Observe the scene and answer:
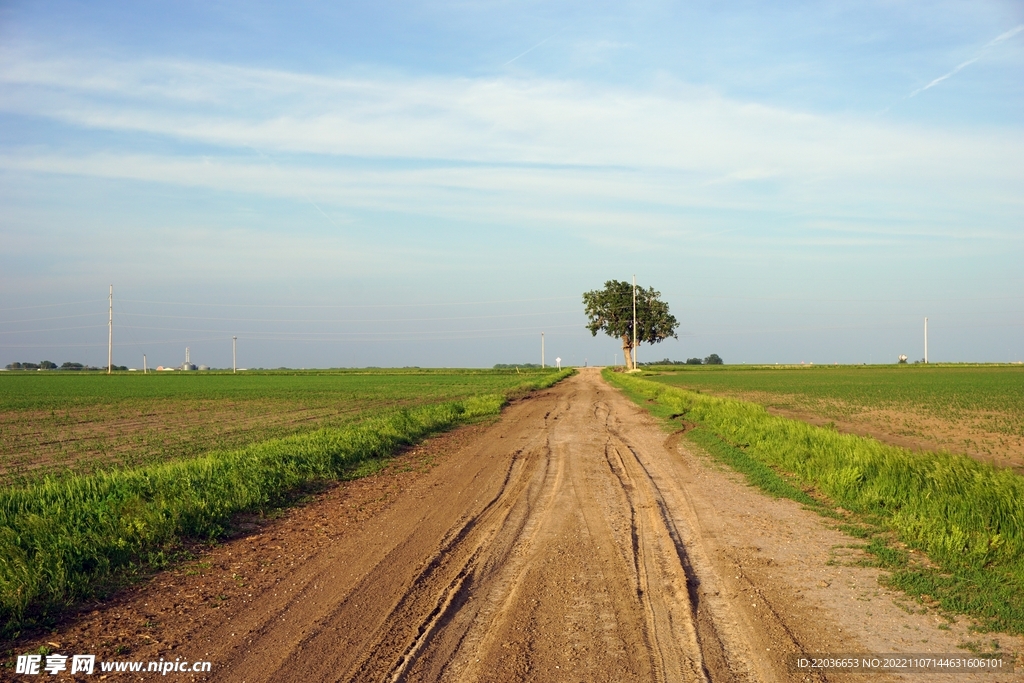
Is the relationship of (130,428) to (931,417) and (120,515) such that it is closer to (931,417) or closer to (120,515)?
(120,515)

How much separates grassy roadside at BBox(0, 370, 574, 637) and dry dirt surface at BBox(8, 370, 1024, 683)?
502 millimetres

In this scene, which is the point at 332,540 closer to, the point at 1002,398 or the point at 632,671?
the point at 632,671

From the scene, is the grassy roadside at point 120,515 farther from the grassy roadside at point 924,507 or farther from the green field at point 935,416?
the green field at point 935,416

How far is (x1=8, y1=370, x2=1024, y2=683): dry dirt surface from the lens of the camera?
5.20 metres

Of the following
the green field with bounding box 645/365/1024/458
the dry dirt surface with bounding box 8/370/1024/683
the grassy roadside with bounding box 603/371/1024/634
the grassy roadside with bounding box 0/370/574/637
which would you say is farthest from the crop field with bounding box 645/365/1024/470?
the grassy roadside with bounding box 0/370/574/637

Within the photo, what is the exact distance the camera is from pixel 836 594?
6.72 meters

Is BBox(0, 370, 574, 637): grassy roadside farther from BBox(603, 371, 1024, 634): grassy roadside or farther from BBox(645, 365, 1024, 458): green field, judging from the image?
BBox(645, 365, 1024, 458): green field

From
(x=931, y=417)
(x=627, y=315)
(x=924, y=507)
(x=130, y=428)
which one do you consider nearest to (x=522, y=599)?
(x=924, y=507)

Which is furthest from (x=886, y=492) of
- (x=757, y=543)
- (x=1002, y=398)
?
(x=1002, y=398)

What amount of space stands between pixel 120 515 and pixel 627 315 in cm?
9601

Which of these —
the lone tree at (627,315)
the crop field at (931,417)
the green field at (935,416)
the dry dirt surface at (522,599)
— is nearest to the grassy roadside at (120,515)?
the dry dirt surface at (522,599)

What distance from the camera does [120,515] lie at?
894 cm

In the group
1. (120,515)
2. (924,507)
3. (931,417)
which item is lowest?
(931,417)

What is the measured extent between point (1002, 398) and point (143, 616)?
134 feet
